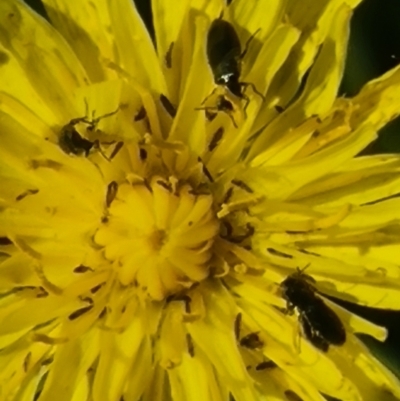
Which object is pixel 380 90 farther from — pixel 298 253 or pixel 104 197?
pixel 104 197

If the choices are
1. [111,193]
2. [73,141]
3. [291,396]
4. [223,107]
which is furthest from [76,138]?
[291,396]

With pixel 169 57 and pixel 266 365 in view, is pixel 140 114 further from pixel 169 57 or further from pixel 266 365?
pixel 266 365

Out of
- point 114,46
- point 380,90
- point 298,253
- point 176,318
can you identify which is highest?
point 380,90

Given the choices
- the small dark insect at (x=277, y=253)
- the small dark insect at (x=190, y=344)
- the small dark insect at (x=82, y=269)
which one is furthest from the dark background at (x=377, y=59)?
the small dark insect at (x=82, y=269)

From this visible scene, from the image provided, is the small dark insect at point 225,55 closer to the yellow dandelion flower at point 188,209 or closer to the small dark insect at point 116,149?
the yellow dandelion flower at point 188,209

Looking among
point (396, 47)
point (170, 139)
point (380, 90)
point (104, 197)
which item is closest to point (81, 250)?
point (104, 197)

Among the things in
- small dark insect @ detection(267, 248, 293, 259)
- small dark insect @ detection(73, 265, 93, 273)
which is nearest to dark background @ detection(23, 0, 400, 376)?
small dark insect @ detection(267, 248, 293, 259)
